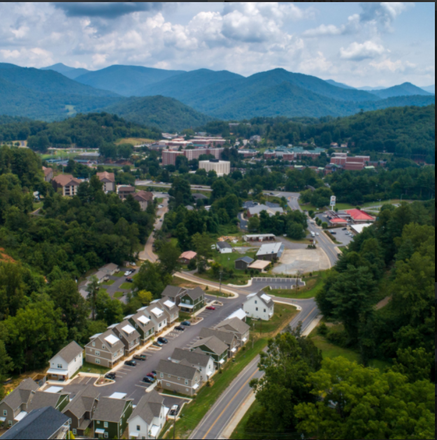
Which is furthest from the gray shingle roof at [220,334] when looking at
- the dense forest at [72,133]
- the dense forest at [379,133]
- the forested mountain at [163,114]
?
the forested mountain at [163,114]

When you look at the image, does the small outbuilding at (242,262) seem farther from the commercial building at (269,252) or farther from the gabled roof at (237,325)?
the gabled roof at (237,325)

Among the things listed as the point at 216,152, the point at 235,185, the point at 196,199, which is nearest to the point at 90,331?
the point at 196,199

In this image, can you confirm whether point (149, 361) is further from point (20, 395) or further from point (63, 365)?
point (20, 395)

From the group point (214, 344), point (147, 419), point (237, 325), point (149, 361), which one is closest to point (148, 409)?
point (147, 419)

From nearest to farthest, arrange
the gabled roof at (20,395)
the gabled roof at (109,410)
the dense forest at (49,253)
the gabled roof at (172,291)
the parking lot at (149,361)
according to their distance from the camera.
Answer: the gabled roof at (109,410), the gabled roof at (20,395), the parking lot at (149,361), the dense forest at (49,253), the gabled roof at (172,291)

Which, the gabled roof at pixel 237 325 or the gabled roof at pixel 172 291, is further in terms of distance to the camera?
the gabled roof at pixel 172 291

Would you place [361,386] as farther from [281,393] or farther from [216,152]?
[216,152]
